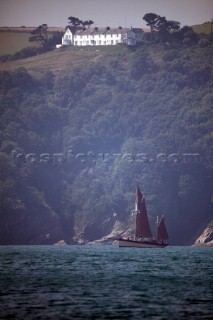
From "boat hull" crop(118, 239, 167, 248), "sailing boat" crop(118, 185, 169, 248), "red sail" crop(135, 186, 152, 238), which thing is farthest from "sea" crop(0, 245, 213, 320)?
"boat hull" crop(118, 239, 167, 248)

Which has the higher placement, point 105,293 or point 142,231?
point 105,293

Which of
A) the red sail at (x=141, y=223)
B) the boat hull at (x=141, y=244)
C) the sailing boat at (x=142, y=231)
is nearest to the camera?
the red sail at (x=141, y=223)

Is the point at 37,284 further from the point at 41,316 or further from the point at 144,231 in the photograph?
the point at 144,231

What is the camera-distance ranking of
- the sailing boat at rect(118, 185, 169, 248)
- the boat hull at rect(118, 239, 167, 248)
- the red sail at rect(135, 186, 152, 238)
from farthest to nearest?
the boat hull at rect(118, 239, 167, 248)
the sailing boat at rect(118, 185, 169, 248)
the red sail at rect(135, 186, 152, 238)

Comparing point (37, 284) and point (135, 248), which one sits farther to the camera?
point (135, 248)

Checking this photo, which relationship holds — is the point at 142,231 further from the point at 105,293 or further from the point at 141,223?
the point at 105,293

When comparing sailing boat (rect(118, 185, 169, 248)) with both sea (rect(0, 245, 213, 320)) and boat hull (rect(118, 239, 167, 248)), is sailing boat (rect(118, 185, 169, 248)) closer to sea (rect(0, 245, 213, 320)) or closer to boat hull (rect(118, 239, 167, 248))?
boat hull (rect(118, 239, 167, 248))

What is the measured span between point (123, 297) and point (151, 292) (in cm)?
448

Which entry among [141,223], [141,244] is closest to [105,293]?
[141,223]

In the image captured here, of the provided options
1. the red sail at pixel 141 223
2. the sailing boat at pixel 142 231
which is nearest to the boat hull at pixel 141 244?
the sailing boat at pixel 142 231

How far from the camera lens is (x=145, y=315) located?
56.1 meters

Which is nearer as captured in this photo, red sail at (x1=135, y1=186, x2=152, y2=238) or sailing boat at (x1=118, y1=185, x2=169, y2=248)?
red sail at (x1=135, y1=186, x2=152, y2=238)

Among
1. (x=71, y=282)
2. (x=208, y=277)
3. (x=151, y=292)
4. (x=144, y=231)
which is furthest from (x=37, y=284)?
(x=144, y=231)

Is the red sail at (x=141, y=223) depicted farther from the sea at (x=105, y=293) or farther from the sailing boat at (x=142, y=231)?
the sea at (x=105, y=293)
